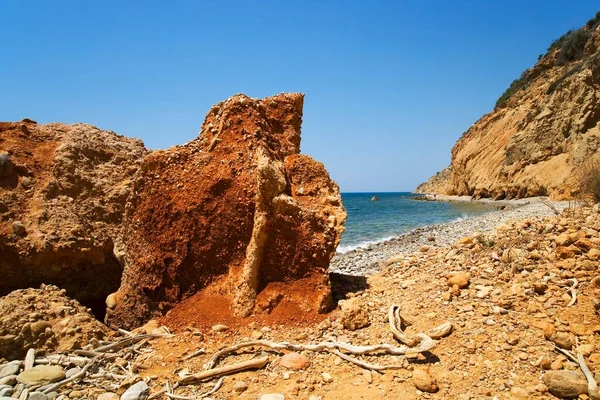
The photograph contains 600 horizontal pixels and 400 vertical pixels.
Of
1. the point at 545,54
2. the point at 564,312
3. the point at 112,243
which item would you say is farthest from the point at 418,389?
the point at 545,54

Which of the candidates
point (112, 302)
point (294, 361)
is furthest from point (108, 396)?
point (112, 302)

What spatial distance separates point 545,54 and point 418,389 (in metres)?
56.4

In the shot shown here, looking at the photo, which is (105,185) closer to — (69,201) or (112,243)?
(69,201)

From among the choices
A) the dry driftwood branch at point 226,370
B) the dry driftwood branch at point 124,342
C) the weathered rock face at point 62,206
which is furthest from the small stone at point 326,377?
the weathered rock face at point 62,206

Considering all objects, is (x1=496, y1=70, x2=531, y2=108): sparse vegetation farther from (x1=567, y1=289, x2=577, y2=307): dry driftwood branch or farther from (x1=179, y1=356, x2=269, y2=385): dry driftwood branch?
(x1=179, y1=356, x2=269, y2=385): dry driftwood branch

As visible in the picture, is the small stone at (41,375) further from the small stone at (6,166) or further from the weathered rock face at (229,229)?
the small stone at (6,166)

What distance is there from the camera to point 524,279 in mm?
5238

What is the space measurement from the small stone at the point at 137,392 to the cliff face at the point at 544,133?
20.0 meters

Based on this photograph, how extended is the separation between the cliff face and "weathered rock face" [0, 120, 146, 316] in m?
19.4

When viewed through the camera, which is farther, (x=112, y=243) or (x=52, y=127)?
(x=52, y=127)

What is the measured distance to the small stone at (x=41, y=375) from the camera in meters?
3.93

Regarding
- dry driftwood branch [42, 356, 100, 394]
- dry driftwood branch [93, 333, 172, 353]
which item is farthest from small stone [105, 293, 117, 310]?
dry driftwood branch [42, 356, 100, 394]

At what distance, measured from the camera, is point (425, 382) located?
3578 millimetres

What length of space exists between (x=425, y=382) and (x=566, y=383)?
117cm
